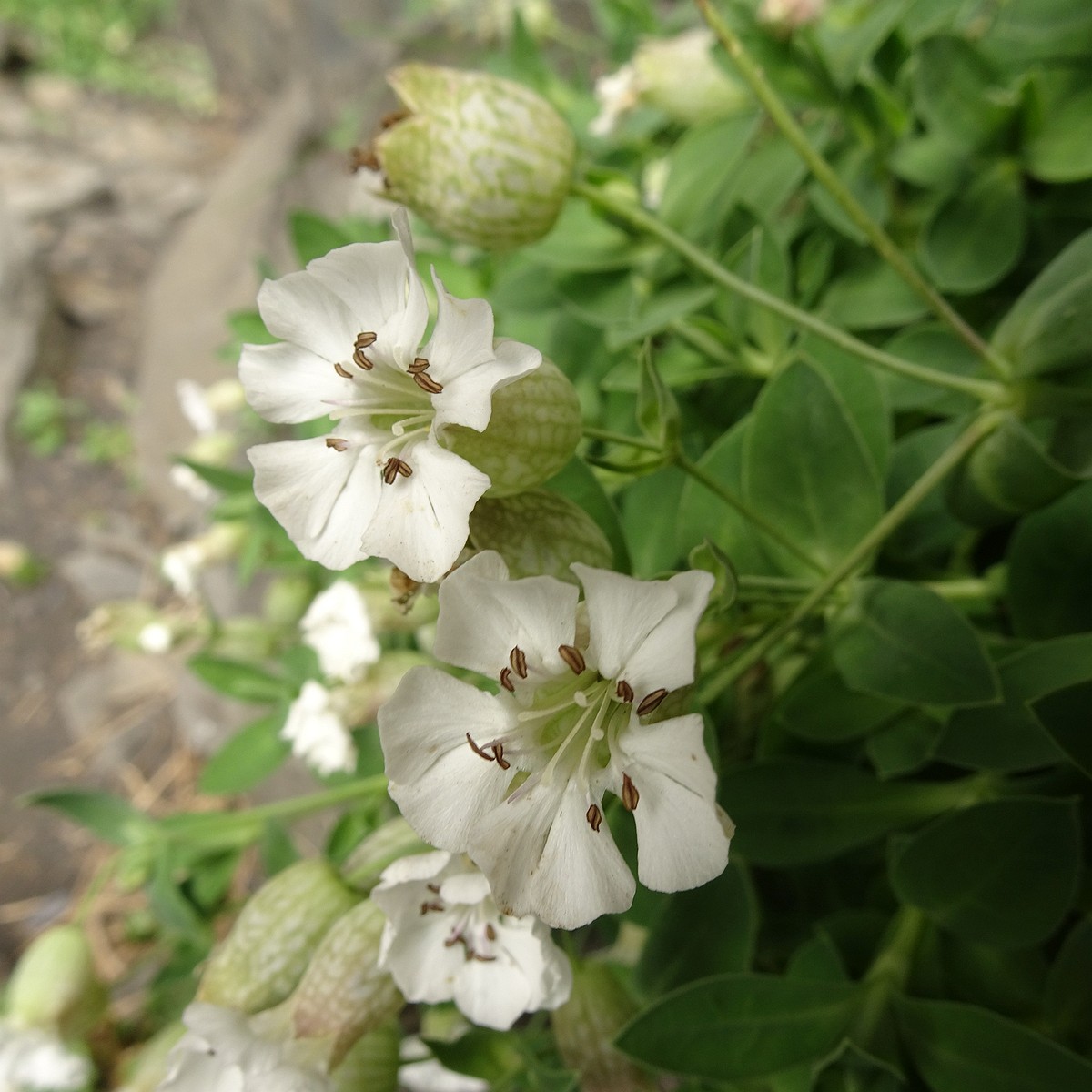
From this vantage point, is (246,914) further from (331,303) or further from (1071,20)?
(1071,20)

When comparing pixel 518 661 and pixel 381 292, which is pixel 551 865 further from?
pixel 381 292

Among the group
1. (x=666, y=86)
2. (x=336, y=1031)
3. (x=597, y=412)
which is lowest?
(x=336, y=1031)

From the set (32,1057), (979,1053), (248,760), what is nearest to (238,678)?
(248,760)

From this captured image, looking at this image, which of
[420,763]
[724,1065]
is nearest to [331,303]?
[420,763]

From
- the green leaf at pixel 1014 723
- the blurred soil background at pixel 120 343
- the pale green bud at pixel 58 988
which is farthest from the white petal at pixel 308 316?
the blurred soil background at pixel 120 343

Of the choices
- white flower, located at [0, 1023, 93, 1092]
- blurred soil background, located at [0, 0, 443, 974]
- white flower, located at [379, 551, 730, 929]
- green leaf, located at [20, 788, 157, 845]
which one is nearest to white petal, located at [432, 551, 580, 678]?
white flower, located at [379, 551, 730, 929]

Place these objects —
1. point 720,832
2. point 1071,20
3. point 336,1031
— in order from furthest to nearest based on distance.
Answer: point 1071,20 < point 336,1031 < point 720,832
